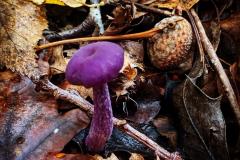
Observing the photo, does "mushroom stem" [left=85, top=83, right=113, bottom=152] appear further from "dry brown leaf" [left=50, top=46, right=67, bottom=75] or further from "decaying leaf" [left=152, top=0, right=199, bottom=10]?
"decaying leaf" [left=152, top=0, right=199, bottom=10]

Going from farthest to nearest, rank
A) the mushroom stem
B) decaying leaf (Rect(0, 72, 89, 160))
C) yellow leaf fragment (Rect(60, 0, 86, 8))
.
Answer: yellow leaf fragment (Rect(60, 0, 86, 8)), decaying leaf (Rect(0, 72, 89, 160)), the mushroom stem

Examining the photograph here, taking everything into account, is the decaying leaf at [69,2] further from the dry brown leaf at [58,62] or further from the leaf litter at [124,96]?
the dry brown leaf at [58,62]

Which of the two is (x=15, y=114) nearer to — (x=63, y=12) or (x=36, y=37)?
(x=36, y=37)

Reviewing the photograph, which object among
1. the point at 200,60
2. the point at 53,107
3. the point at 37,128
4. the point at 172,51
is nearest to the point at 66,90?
the point at 53,107

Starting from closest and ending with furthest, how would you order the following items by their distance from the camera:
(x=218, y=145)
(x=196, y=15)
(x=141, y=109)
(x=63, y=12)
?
(x=218, y=145), (x=141, y=109), (x=196, y=15), (x=63, y=12)

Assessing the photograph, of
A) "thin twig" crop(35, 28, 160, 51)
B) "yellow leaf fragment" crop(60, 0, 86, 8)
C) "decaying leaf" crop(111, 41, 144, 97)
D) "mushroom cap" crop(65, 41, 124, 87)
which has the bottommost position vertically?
"decaying leaf" crop(111, 41, 144, 97)

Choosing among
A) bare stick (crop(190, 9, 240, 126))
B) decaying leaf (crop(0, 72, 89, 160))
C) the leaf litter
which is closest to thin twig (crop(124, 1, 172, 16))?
the leaf litter

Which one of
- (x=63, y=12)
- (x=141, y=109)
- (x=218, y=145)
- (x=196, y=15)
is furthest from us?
(x=63, y=12)
